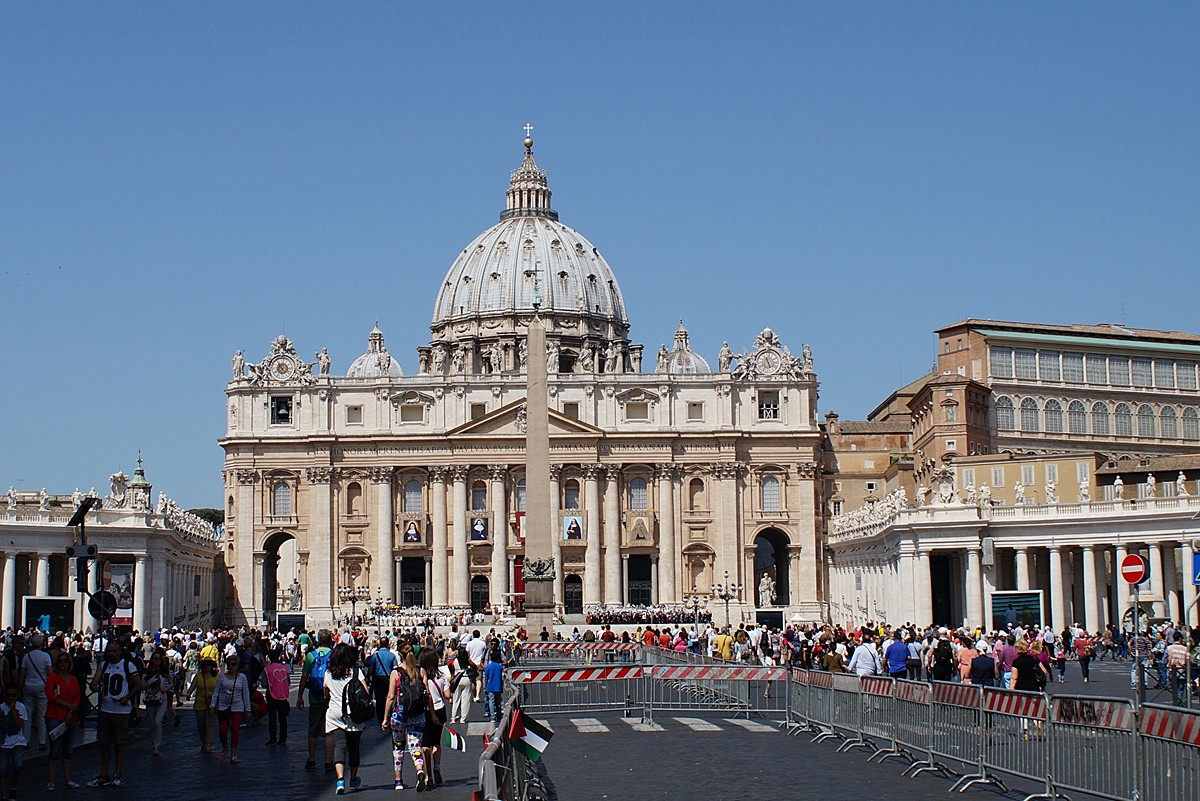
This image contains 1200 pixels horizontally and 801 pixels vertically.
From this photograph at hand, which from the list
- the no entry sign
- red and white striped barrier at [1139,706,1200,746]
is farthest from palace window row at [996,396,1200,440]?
red and white striped barrier at [1139,706,1200,746]

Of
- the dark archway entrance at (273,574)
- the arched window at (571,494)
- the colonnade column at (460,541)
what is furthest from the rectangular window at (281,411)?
the arched window at (571,494)

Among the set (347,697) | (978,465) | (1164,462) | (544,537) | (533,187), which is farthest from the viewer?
(533,187)

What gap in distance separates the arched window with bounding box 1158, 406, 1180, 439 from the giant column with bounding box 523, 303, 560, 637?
175 feet

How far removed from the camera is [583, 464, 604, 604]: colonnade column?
96.4 metres

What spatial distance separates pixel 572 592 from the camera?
98.5 meters

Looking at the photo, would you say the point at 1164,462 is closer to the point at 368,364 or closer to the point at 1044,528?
the point at 1044,528

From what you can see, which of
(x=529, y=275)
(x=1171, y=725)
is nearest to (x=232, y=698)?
(x=1171, y=725)

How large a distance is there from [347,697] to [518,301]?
4230 inches

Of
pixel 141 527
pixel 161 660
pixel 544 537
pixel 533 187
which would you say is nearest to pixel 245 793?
pixel 161 660

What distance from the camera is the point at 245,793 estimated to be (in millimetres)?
18672

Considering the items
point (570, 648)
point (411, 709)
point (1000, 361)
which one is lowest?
point (570, 648)

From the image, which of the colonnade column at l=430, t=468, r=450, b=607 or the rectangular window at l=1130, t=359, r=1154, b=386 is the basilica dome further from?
the rectangular window at l=1130, t=359, r=1154, b=386

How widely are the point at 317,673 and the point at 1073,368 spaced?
3148 inches

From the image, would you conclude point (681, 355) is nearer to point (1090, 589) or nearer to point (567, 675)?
point (1090, 589)
